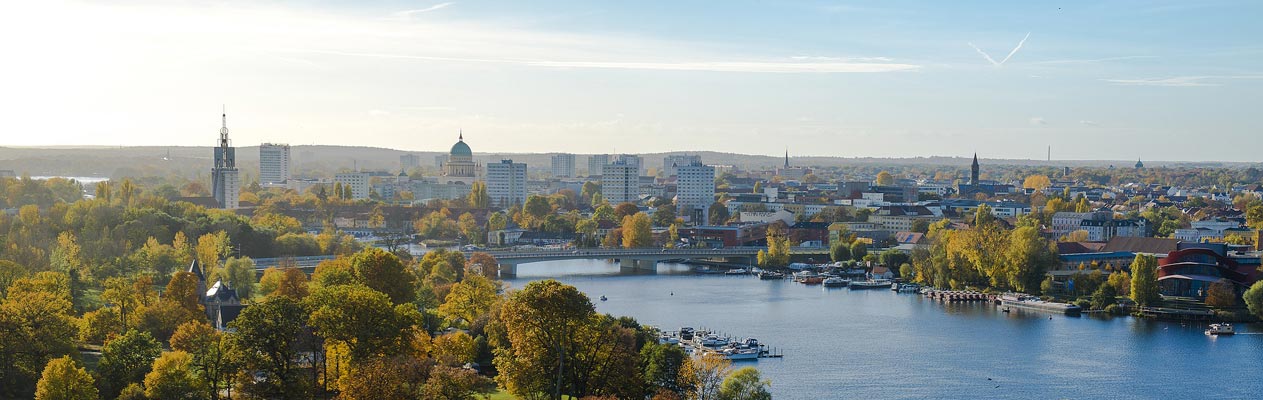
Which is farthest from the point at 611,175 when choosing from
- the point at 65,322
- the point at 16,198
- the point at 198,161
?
the point at 198,161

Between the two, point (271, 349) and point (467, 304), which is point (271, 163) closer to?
point (467, 304)

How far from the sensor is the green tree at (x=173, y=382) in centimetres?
1558

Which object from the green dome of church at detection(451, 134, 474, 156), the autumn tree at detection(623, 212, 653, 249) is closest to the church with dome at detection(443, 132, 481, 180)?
the green dome of church at detection(451, 134, 474, 156)

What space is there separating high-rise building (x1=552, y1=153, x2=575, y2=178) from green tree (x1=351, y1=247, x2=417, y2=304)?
10823 centimetres

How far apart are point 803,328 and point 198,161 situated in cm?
11175

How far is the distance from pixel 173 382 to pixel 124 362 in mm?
1379

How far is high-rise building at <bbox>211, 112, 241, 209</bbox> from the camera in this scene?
54.9m

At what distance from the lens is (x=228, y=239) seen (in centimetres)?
3309

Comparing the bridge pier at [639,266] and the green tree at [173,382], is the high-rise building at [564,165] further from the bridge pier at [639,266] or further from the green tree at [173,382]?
the green tree at [173,382]

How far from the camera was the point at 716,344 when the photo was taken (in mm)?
23797

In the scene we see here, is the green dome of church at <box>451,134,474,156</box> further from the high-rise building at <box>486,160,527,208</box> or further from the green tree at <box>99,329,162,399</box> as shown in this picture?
the green tree at <box>99,329,162,399</box>

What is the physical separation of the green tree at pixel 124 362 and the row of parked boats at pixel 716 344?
318 inches

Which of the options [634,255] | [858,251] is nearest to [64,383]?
[634,255]

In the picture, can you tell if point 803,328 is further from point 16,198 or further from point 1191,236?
point 16,198
